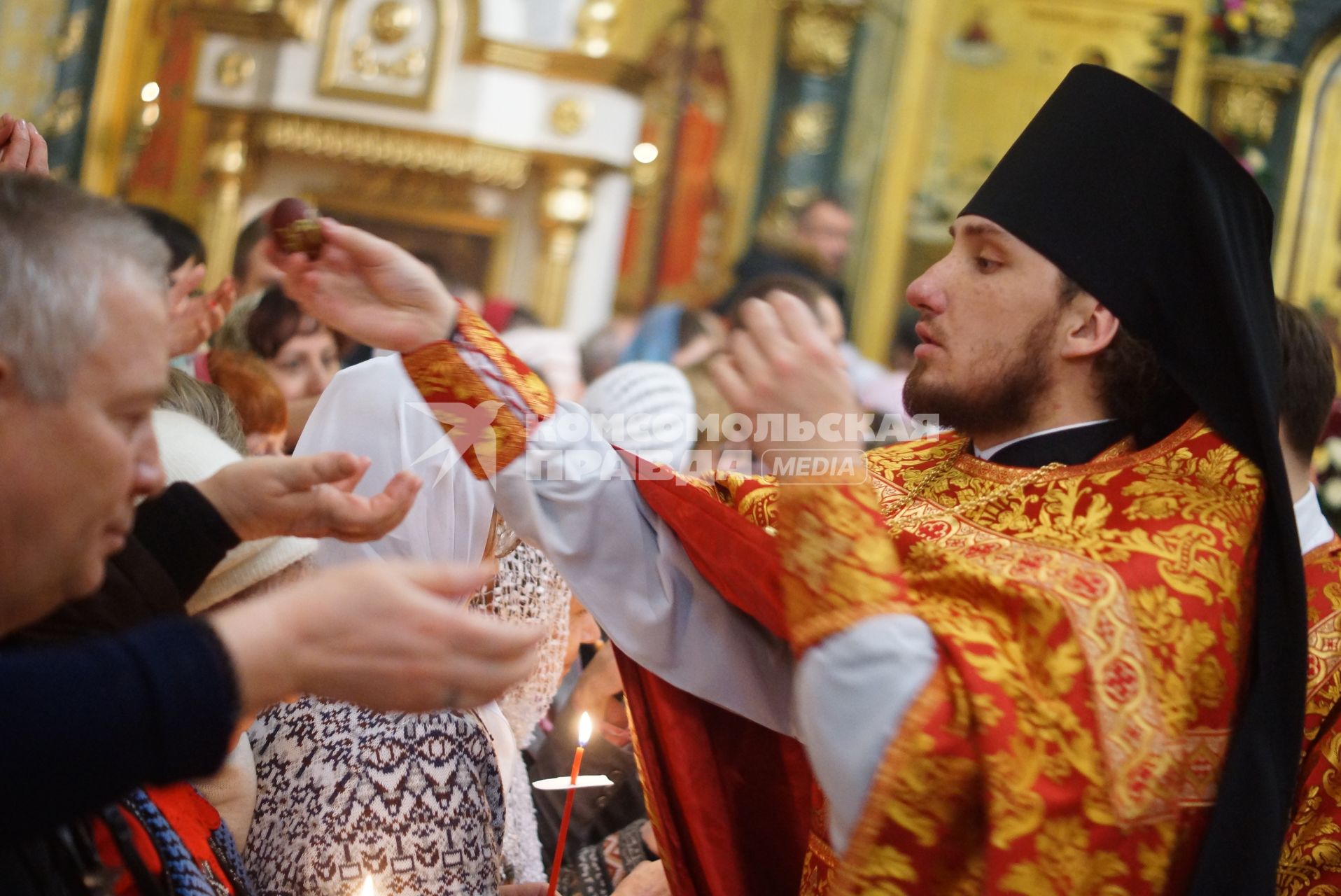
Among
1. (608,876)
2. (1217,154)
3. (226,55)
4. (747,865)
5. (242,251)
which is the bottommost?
(608,876)

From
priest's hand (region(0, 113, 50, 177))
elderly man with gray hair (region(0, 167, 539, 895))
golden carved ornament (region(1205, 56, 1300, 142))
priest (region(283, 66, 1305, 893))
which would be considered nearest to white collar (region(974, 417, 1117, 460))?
priest (region(283, 66, 1305, 893))

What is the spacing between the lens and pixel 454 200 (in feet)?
32.0

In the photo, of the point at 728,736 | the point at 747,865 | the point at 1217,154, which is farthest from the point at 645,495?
the point at 1217,154

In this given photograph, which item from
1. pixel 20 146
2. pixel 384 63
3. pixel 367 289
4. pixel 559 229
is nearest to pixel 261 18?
pixel 384 63

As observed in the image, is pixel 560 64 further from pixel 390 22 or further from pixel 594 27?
pixel 390 22

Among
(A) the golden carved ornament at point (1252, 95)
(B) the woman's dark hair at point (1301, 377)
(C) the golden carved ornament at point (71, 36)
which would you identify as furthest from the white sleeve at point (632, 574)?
(A) the golden carved ornament at point (1252, 95)

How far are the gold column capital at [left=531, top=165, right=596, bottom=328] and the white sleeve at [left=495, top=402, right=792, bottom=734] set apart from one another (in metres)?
7.53

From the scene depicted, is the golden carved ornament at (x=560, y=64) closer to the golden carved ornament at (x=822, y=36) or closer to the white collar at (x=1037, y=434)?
the golden carved ornament at (x=822, y=36)

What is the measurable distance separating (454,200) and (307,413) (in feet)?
22.0

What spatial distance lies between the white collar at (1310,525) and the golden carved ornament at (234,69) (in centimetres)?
809

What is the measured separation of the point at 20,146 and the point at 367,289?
521mm

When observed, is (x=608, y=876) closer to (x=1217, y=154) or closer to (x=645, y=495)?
(x=645, y=495)

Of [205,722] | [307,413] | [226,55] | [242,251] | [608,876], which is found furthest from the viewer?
[226,55]

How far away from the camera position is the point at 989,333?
220 cm
